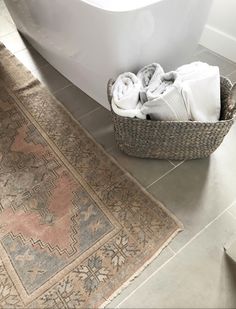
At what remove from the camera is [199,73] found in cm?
108

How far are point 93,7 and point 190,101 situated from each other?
487mm

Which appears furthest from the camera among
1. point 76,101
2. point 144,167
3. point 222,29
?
point 222,29

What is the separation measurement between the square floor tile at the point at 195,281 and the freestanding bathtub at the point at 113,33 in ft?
2.52

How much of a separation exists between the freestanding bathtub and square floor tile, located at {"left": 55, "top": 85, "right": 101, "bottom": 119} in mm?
49

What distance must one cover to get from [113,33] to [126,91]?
21 cm

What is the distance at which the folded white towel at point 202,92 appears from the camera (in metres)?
1.03

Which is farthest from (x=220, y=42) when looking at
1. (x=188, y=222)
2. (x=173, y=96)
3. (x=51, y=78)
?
(x=188, y=222)

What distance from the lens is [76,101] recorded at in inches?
61.7

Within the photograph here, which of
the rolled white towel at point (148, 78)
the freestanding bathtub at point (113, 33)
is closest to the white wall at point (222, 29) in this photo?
the freestanding bathtub at point (113, 33)

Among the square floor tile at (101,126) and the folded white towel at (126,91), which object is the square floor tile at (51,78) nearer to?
the square floor tile at (101,126)

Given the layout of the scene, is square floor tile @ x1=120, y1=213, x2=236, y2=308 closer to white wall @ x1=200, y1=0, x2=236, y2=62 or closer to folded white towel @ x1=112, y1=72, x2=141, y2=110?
folded white towel @ x1=112, y1=72, x2=141, y2=110

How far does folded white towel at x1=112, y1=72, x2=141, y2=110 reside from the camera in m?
1.05

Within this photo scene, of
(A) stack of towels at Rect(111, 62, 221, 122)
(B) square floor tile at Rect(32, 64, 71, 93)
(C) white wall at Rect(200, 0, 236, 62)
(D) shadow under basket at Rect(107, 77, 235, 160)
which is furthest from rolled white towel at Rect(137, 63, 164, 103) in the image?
(C) white wall at Rect(200, 0, 236, 62)

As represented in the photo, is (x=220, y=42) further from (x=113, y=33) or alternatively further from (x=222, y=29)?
(x=113, y=33)
